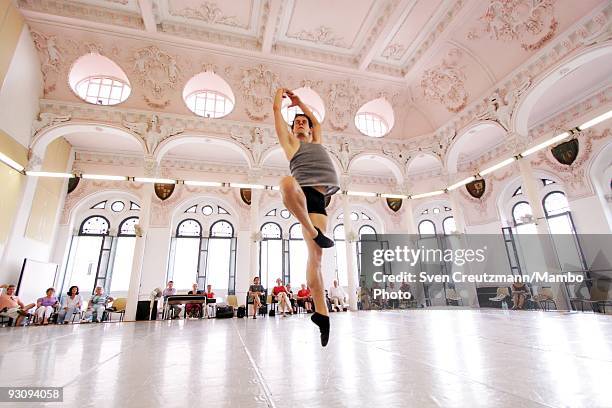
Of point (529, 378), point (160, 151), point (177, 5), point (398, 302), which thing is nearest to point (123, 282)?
point (160, 151)

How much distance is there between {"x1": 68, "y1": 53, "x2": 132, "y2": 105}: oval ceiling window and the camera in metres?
8.99

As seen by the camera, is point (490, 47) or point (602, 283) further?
point (490, 47)

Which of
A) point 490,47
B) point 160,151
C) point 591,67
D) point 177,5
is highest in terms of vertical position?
point 177,5

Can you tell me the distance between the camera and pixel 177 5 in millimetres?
8289

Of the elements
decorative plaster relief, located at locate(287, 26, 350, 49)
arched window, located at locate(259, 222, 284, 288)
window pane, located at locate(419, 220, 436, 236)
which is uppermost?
decorative plaster relief, located at locate(287, 26, 350, 49)

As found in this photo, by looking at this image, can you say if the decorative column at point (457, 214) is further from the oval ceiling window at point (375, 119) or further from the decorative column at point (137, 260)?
the decorative column at point (137, 260)

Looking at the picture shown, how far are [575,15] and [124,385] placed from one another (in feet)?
33.5

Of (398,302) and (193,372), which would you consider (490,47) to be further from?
(193,372)

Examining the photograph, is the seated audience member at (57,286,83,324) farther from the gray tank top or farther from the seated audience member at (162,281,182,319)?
the gray tank top

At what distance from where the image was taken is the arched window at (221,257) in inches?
491

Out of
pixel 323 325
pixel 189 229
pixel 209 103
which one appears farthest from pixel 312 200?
pixel 189 229

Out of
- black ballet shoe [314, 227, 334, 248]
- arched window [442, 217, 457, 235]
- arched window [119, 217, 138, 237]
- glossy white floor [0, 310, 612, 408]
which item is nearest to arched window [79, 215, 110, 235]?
arched window [119, 217, 138, 237]

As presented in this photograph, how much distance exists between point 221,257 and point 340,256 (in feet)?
17.5

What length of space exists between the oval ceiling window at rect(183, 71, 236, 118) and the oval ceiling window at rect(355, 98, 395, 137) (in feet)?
16.3
